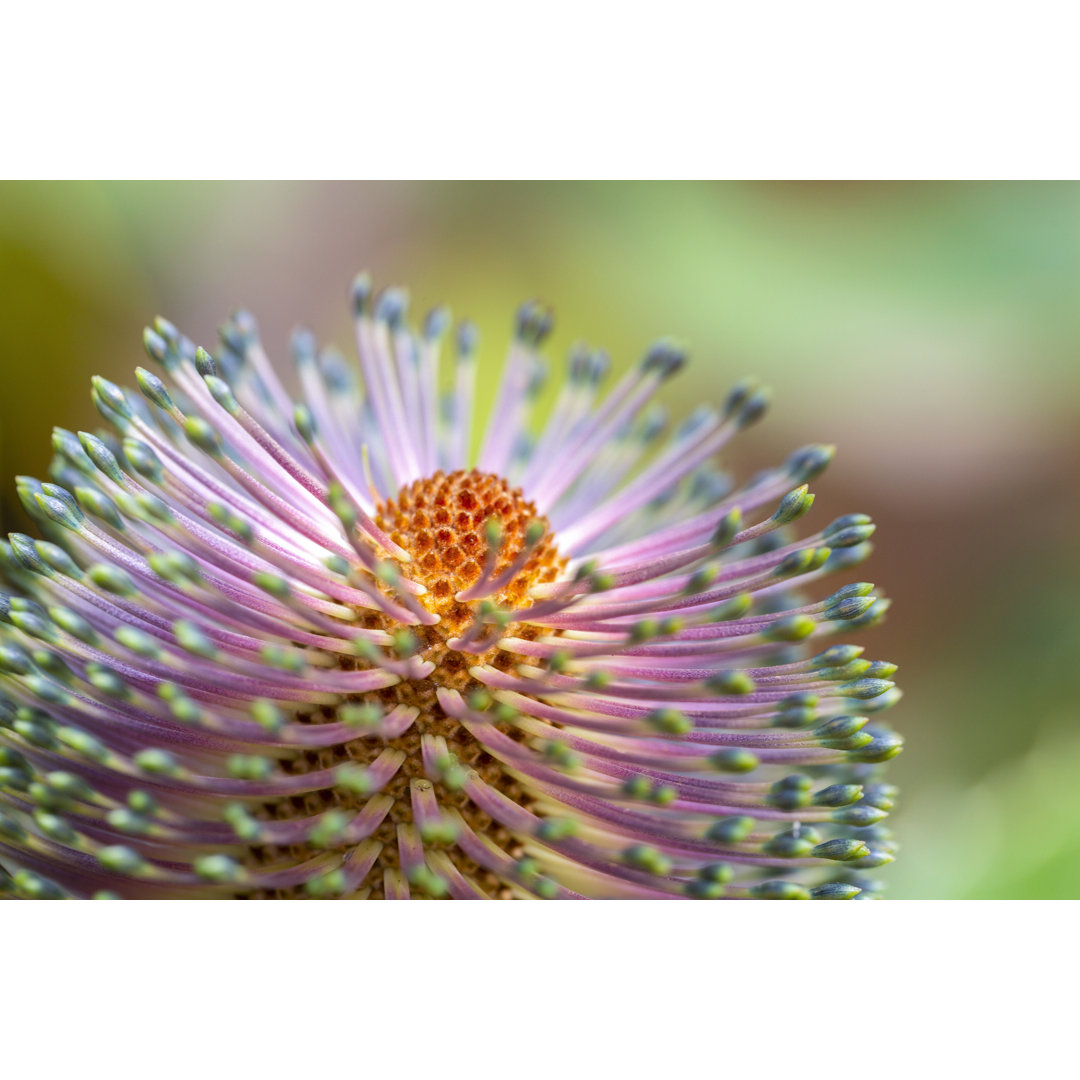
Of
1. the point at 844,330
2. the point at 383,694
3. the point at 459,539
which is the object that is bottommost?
the point at 383,694

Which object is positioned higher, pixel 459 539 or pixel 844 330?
pixel 844 330

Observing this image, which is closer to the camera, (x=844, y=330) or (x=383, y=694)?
(x=383, y=694)

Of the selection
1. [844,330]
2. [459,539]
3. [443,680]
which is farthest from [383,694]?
[844,330]

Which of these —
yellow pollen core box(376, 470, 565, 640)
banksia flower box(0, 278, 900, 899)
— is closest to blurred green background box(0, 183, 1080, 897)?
banksia flower box(0, 278, 900, 899)

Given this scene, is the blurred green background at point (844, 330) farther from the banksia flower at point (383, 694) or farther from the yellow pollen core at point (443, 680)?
the yellow pollen core at point (443, 680)

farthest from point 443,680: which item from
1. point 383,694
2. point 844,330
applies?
point 844,330

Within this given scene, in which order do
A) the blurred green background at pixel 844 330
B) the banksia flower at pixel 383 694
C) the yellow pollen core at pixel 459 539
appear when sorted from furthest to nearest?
1. the blurred green background at pixel 844 330
2. the yellow pollen core at pixel 459 539
3. the banksia flower at pixel 383 694

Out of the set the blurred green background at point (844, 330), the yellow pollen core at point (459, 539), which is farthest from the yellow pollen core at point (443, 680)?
the blurred green background at point (844, 330)

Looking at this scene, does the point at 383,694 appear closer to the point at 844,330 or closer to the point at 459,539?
the point at 459,539
